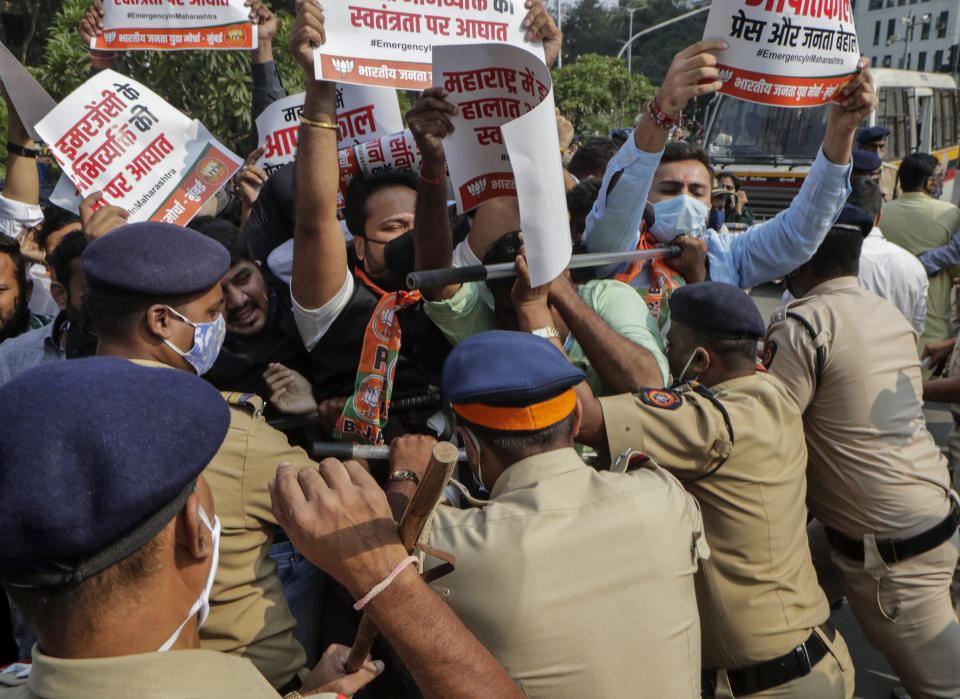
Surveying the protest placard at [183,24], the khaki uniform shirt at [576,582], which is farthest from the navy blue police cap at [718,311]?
the protest placard at [183,24]

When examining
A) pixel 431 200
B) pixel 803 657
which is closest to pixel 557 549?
pixel 803 657

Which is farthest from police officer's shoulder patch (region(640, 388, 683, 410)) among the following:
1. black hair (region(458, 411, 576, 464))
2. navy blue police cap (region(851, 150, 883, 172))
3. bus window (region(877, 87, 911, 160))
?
bus window (region(877, 87, 911, 160))

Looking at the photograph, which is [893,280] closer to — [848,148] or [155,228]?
[848,148]

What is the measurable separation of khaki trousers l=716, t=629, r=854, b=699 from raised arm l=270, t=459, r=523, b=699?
1.27 metres

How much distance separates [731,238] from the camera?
3.31m

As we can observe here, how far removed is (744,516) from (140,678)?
1708mm

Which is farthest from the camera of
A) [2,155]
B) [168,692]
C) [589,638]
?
[2,155]

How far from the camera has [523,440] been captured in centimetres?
179

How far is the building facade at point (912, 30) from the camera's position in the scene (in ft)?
192

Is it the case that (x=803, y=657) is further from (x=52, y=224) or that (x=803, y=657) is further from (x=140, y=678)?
(x=52, y=224)

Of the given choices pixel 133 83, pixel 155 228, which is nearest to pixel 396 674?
pixel 155 228

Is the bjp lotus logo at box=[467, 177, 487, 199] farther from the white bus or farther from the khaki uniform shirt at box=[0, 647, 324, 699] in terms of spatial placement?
the white bus

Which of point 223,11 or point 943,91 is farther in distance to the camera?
point 943,91

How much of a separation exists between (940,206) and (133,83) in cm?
598
